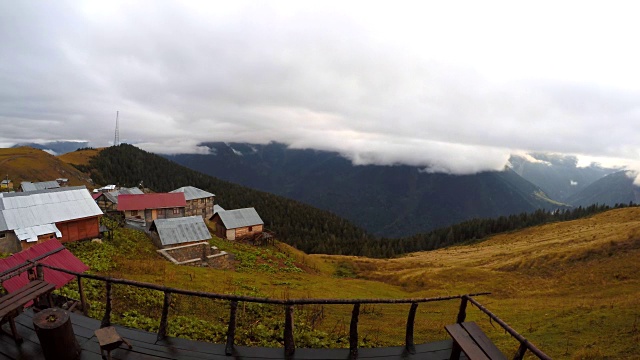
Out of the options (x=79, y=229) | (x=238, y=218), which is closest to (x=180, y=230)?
(x=79, y=229)

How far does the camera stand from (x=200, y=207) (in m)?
90.6

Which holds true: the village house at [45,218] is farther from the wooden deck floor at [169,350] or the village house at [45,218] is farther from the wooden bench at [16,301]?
the wooden deck floor at [169,350]

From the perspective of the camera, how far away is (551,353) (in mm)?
12008

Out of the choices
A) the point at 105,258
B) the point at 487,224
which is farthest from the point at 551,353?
the point at 487,224

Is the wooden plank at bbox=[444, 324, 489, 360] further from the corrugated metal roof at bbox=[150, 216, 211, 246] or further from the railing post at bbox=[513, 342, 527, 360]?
the corrugated metal roof at bbox=[150, 216, 211, 246]

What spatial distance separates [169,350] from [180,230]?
37479mm

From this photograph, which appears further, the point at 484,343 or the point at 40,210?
the point at 40,210

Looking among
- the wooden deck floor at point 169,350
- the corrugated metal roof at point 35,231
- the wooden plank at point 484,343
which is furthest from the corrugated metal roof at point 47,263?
the corrugated metal roof at point 35,231

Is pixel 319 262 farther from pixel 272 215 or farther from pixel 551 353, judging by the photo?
pixel 272 215

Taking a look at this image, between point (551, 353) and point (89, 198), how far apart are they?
144 feet

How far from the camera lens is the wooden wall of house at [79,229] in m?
32.6

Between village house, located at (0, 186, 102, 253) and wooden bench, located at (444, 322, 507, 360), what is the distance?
3759cm

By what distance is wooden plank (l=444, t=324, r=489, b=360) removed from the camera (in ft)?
24.3

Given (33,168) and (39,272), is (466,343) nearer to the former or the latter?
(39,272)
